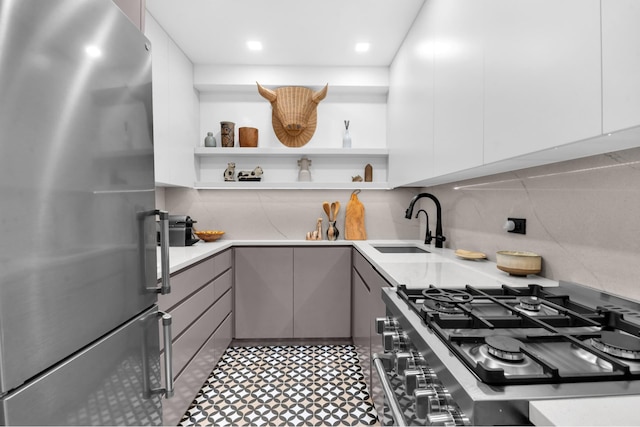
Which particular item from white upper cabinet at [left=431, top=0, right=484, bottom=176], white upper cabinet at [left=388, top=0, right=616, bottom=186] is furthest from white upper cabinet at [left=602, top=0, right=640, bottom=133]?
white upper cabinet at [left=431, top=0, right=484, bottom=176]

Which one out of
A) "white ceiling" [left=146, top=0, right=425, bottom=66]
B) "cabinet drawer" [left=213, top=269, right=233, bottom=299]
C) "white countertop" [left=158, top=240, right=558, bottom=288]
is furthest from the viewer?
"cabinet drawer" [left=213, top=269, right=233, bottom=299]

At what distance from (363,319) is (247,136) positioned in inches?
77.1

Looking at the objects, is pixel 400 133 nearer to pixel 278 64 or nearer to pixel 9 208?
pixel 278 64

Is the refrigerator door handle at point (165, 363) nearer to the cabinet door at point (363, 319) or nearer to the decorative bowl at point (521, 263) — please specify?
the cabinet door at point (363, 319)

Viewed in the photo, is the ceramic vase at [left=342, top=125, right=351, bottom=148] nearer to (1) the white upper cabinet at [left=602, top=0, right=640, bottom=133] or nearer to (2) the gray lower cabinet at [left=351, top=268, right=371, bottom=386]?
Answer: (2) the gray lower cabinet at [left=351, top=268, right=371, bottom=386]

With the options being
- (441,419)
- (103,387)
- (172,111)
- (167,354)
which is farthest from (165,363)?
(172,111)

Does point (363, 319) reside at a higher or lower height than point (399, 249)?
lower

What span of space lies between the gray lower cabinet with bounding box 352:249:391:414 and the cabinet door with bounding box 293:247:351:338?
0.14 metres

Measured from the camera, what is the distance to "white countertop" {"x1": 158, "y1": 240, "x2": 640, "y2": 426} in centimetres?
44

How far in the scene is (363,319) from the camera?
2072 mm

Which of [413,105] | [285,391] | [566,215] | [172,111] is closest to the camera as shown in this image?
[566,215]

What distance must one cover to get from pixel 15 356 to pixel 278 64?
272 centimetres

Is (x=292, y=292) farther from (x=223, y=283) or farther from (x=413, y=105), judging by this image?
(x=413, y=105)

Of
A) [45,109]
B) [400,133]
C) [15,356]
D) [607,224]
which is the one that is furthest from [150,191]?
[400,133]
